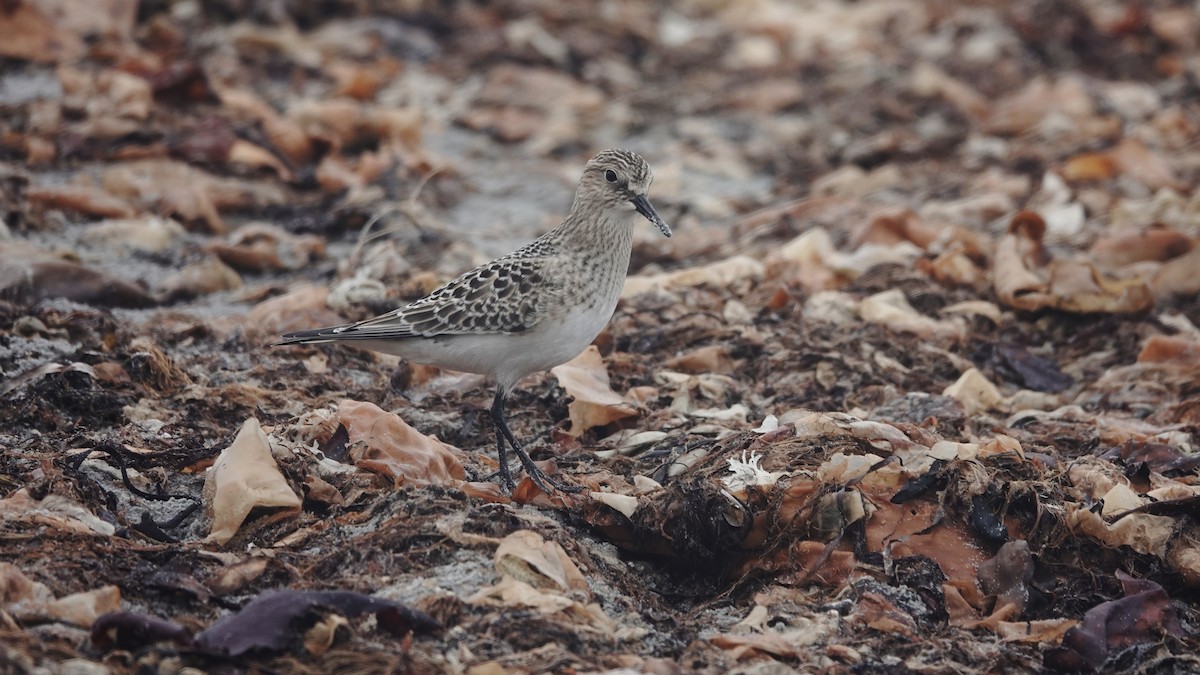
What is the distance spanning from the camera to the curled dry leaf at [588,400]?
629 cm

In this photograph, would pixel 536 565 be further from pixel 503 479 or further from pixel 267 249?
pixel 267 249

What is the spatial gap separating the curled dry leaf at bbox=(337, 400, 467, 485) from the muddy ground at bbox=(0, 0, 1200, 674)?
2 centimetres

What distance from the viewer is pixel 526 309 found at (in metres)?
5.87

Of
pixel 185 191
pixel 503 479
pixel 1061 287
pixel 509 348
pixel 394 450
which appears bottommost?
pixel 503 479

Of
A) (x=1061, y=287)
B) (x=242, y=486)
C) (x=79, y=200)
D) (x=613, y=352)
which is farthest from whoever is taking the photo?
(x=79, y=200)

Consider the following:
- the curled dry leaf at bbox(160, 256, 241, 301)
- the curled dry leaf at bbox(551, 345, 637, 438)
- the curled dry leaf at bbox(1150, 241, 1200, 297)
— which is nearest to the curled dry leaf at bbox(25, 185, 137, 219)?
the curled dry leaf at bbox(160, 256, 241, 301)

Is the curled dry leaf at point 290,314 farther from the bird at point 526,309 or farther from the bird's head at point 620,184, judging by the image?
the bird's head at point 620,184

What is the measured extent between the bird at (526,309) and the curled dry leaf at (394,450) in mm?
319

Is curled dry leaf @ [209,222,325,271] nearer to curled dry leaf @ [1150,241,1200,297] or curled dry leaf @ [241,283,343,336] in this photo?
curled dry leaf @ [241,283,343,336]

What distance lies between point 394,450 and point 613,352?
7.35 ft

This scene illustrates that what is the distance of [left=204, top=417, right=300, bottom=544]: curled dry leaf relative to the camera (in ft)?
16.0

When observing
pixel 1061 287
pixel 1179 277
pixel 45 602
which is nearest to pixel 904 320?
pixel 1061 287

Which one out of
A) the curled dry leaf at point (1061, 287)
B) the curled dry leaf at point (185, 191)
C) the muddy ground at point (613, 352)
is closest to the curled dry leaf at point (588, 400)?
the muddy ground at point (613, 352)

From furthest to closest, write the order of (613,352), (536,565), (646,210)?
(613,352) < (646,210) < (536,565)
